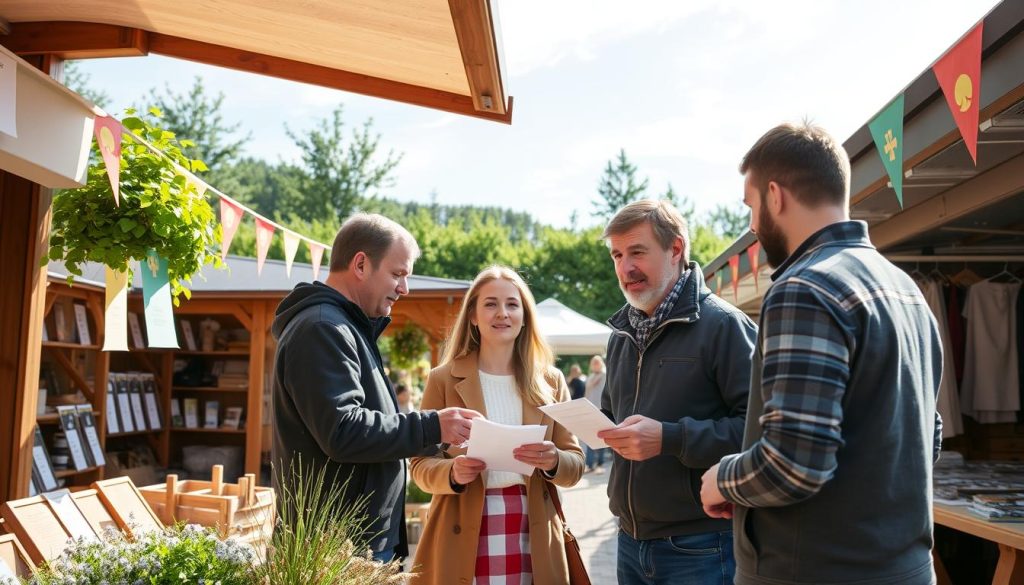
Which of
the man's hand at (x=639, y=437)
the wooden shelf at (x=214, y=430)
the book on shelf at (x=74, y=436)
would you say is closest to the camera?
the man's hand at (x=639, y=437)

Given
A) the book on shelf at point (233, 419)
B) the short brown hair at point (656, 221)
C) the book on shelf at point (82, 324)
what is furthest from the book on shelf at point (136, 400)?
the short brown hair at point (656, 221)

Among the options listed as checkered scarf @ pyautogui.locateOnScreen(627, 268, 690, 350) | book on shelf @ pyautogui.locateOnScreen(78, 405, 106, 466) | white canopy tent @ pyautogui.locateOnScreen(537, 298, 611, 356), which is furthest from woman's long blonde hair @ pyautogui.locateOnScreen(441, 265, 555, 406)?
white canopy tent @ pyautogui.locateOnScreen(537, 298, 611, 356)

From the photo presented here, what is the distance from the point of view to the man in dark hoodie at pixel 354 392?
8.14 feet

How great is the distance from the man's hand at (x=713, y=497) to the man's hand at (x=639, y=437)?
1.59 ft

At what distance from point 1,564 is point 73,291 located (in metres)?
5.79

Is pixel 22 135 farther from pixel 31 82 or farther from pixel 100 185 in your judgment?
pixel 100 185

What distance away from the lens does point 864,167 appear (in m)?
4.54

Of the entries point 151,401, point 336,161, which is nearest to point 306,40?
point 151,401

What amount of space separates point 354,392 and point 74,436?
555 cm

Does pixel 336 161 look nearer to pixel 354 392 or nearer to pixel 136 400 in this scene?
pixel 136 400

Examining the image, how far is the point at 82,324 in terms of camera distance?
8.08m

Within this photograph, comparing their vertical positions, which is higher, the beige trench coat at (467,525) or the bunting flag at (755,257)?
the bunting flag at (755,257)

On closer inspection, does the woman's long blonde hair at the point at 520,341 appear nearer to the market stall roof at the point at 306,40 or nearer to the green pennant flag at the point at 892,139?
the market stall roof at the point at 306,40

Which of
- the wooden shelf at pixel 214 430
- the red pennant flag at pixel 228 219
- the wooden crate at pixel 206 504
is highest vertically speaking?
the red pennant flag at pixel 228 219
